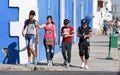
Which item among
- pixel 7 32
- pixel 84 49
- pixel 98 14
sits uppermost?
pixel 98 14

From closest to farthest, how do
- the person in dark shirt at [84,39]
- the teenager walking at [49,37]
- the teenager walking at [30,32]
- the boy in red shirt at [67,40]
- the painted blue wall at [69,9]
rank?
1. the teenager walking at [30,32]
2. the person in dark shirt at [84,39]
3. the boy in red shirt at [67,40]
4. the teenager walking at [49,37]
5. the painted blue wall at [69,9]

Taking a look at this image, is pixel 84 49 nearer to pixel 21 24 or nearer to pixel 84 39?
pixel 84 39

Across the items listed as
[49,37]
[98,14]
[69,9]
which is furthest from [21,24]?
[98,14]

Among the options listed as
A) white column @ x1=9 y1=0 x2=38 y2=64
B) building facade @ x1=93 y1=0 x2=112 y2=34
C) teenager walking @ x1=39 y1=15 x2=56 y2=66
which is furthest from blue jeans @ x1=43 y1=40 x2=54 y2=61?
building facade @ x1=93 y1=0 x2=112 y2=34

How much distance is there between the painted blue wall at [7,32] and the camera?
14938mm

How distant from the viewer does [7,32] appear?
592 inches

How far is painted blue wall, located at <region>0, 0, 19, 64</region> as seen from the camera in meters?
14.9

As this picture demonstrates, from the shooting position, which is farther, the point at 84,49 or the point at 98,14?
the point at 98,14

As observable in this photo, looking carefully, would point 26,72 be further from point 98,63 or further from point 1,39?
point 98,63

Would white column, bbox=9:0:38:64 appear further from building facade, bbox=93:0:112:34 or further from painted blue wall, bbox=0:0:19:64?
building facade, bbox=93:0:112:34

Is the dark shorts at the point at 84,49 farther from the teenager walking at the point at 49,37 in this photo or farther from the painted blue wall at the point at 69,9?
the painted blue wall at the point at 69,9

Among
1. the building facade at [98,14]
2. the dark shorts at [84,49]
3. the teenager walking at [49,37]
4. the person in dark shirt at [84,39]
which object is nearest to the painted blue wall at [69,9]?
the teenager walking at [49,37]

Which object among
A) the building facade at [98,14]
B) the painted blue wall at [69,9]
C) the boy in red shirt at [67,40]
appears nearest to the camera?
the boy in red shirt at [67,40]

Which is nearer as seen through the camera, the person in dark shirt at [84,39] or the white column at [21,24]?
the person in dark shirt at [84,39]
